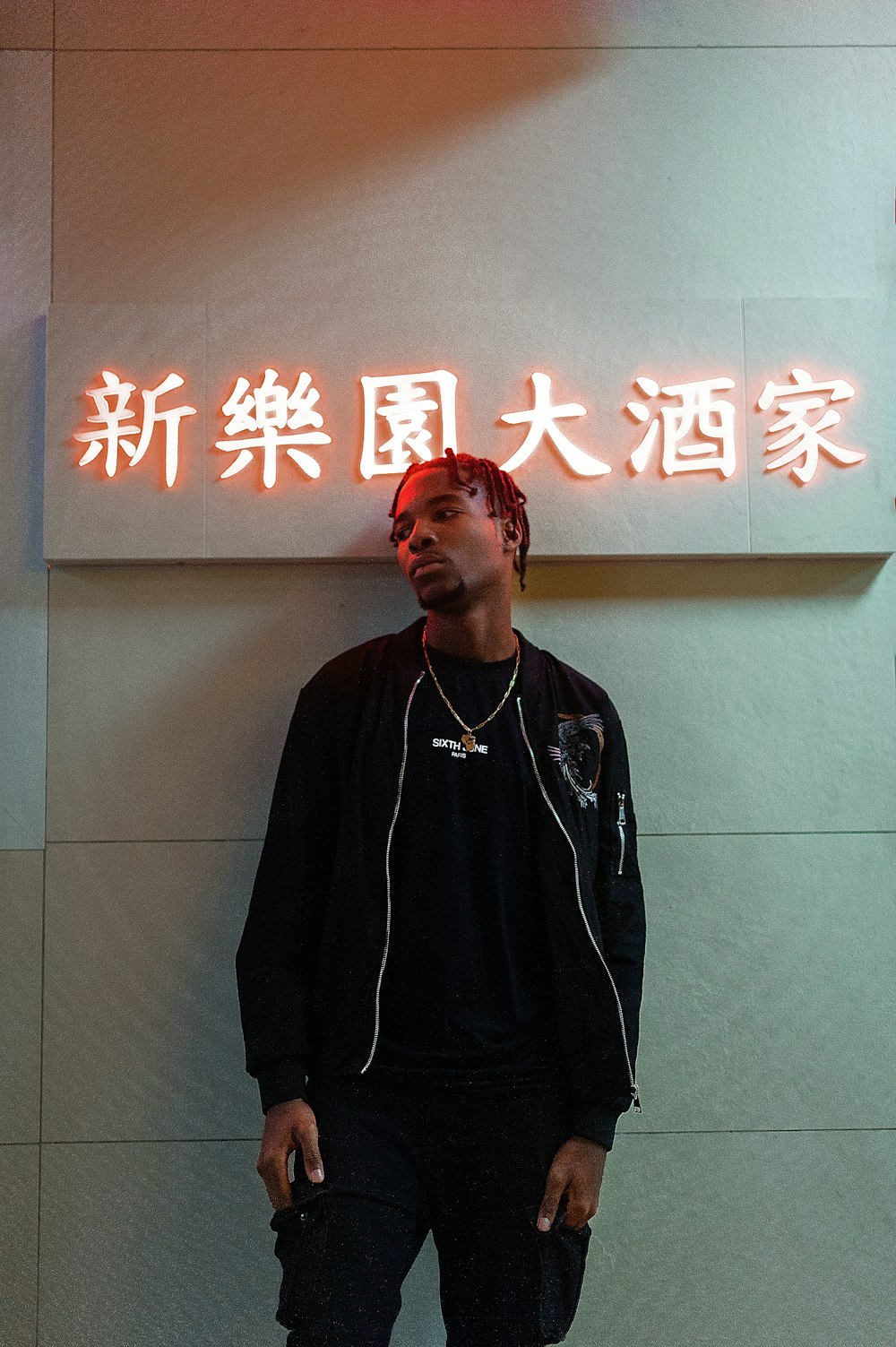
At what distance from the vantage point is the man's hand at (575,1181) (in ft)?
5.96

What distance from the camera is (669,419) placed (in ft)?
7.66

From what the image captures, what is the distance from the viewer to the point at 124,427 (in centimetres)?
232

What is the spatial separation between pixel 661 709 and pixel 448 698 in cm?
57

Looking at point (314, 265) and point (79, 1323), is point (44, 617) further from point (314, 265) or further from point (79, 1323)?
point (79, 1323)

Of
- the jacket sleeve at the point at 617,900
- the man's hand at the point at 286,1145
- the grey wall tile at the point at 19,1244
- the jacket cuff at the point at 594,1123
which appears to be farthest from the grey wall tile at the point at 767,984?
the grey wall tile at the point at 19,1244

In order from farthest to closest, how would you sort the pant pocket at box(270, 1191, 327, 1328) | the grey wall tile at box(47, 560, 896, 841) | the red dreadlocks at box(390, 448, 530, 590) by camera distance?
the grey wall tile at box(47, 560, 896, 841) < the red dreadlocks at box(390, 448, 530, 590) < the pant pocket at box(270, 1191, 327, 1328)

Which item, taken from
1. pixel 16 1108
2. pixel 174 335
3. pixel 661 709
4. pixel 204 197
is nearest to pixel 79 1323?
pixel 16 1108

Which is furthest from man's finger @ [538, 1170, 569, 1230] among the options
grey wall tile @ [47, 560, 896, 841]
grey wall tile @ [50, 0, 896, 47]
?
grey wall tile @ [50, 0, 896, 47]

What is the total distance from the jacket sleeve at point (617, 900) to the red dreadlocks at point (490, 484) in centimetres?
39

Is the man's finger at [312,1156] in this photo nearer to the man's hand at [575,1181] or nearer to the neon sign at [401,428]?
the man's hand at [575,1181]

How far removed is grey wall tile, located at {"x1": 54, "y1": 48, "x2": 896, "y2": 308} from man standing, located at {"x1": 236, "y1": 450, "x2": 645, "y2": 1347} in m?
0.65

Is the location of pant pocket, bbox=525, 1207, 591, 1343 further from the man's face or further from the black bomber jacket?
the man's face

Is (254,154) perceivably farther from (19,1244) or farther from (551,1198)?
(19,1244)

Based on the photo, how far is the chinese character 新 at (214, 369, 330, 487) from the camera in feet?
7.59
